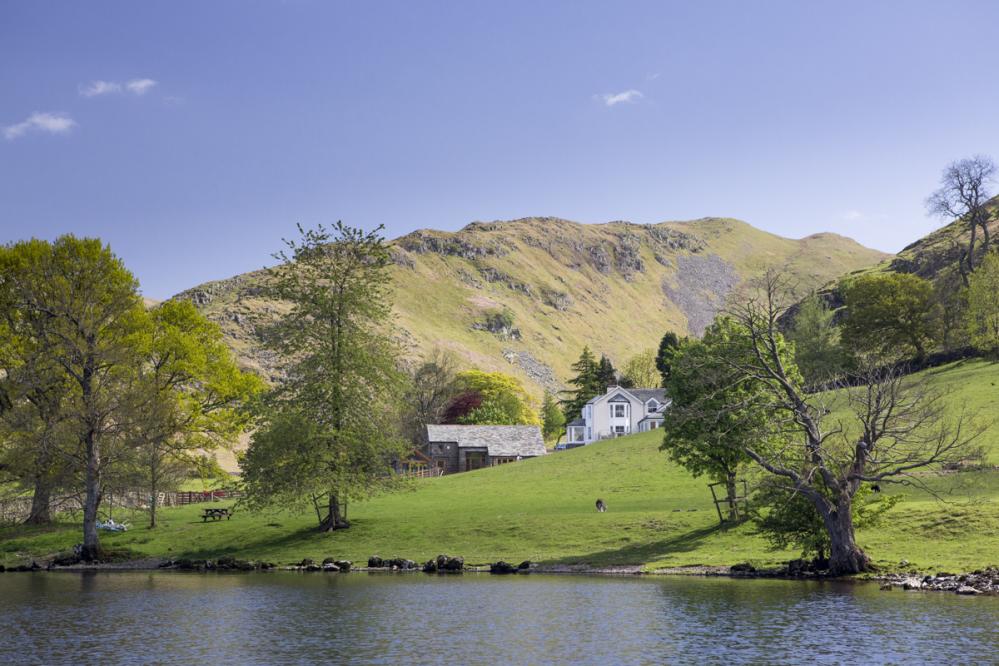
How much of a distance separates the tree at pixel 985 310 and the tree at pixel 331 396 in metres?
73.1

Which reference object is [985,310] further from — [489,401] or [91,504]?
[91,504]

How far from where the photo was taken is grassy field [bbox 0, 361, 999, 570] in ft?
163

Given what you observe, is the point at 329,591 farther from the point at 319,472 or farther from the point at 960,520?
the point at 960,520

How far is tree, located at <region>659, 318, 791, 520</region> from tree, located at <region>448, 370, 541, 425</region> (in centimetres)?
9774

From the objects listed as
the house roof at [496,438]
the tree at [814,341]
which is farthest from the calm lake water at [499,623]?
the house roof at [496,438]

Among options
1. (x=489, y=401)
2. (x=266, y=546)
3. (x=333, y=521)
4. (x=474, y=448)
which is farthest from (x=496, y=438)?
(x=266, y=546)

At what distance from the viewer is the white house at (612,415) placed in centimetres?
15962

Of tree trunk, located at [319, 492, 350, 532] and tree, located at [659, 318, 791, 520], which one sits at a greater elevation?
tree, located at [659, 318, 791, 520]

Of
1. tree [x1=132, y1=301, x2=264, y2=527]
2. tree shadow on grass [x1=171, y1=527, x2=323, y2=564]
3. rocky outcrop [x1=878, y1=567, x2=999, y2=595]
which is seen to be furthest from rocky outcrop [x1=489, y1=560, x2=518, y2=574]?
tree [x1=132, y1=301, x2=264, y2=527]

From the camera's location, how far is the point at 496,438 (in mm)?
133875

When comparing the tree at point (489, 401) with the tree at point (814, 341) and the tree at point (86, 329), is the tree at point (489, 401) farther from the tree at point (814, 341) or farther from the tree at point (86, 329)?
the tree at point (86, 329)

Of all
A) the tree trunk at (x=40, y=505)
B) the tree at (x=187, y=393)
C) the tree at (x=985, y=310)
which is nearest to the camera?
the tree trunk at (x=40, y=505)

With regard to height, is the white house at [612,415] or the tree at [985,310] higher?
the tree at [985,310]

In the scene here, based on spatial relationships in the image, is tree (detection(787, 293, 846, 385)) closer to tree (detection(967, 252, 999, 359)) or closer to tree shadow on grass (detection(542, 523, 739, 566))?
tree (detection(967, 252, 999, 359))
